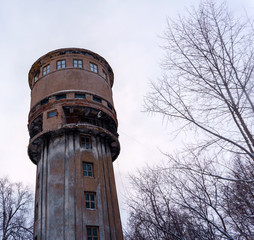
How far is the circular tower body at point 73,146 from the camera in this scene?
1669 cm

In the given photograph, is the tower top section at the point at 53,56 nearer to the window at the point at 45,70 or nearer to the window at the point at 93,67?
the window at the point at 45,70

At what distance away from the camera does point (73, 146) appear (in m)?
19.4

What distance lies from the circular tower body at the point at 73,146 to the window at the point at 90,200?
69 mm

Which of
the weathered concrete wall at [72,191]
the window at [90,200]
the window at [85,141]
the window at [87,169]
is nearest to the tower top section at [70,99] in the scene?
the window at [85,141]

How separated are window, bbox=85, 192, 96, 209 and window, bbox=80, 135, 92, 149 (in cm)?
388

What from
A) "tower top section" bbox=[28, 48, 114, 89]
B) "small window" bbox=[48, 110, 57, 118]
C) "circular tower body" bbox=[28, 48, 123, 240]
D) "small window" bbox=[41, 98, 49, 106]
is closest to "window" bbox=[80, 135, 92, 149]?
"circular tower body" bbox=[28, 48, 123, 240]

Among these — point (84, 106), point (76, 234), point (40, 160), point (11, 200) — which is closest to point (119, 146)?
point (84, 106)

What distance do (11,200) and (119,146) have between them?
1618 centimetres

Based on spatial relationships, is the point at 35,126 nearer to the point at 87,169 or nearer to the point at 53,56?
the point at 87,169

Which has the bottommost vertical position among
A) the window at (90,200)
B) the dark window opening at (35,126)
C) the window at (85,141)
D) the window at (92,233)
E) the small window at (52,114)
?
the window at (92,233)

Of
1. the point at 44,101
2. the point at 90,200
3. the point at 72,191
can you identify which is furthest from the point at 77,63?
the point at 90,200

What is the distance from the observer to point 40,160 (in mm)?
20328

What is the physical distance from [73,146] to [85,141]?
A: 50.6 inches

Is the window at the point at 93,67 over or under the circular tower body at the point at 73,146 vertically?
over
